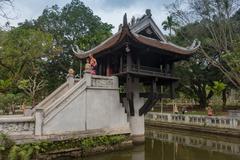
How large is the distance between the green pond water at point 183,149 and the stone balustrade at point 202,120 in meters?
0.80

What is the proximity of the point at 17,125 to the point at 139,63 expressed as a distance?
5762mm

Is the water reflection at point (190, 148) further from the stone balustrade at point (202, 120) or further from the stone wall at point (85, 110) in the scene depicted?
the stone wall at point (85, 110)

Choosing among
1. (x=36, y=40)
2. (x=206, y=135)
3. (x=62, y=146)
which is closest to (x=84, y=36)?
(x=36, y=40)

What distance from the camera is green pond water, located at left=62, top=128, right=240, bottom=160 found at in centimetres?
1002

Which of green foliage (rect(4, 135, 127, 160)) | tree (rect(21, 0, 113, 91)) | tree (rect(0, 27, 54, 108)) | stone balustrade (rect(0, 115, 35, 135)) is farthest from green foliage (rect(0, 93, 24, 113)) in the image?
green foliage (rect(4, 135, 127, 160))

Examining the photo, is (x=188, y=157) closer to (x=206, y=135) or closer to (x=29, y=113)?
(x=206, y=135)

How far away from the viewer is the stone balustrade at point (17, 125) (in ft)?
27.5

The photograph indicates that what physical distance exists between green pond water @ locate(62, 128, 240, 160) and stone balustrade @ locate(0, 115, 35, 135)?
1593mm

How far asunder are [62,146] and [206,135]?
893 cm

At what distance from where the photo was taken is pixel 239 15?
23781mm

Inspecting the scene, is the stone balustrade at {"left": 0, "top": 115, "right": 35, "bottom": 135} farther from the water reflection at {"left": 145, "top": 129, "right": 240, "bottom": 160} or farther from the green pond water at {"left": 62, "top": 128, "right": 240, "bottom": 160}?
the water reflection at {"left": 145, "top": 129, "right": 240, "bottom": 160}

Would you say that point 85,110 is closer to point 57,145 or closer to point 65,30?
point 57,145

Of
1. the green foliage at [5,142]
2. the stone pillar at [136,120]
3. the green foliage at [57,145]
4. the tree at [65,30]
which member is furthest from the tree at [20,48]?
the green foliage at [5,142]

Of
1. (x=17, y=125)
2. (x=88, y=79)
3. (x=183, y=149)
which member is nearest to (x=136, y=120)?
(x=183, y=149)
